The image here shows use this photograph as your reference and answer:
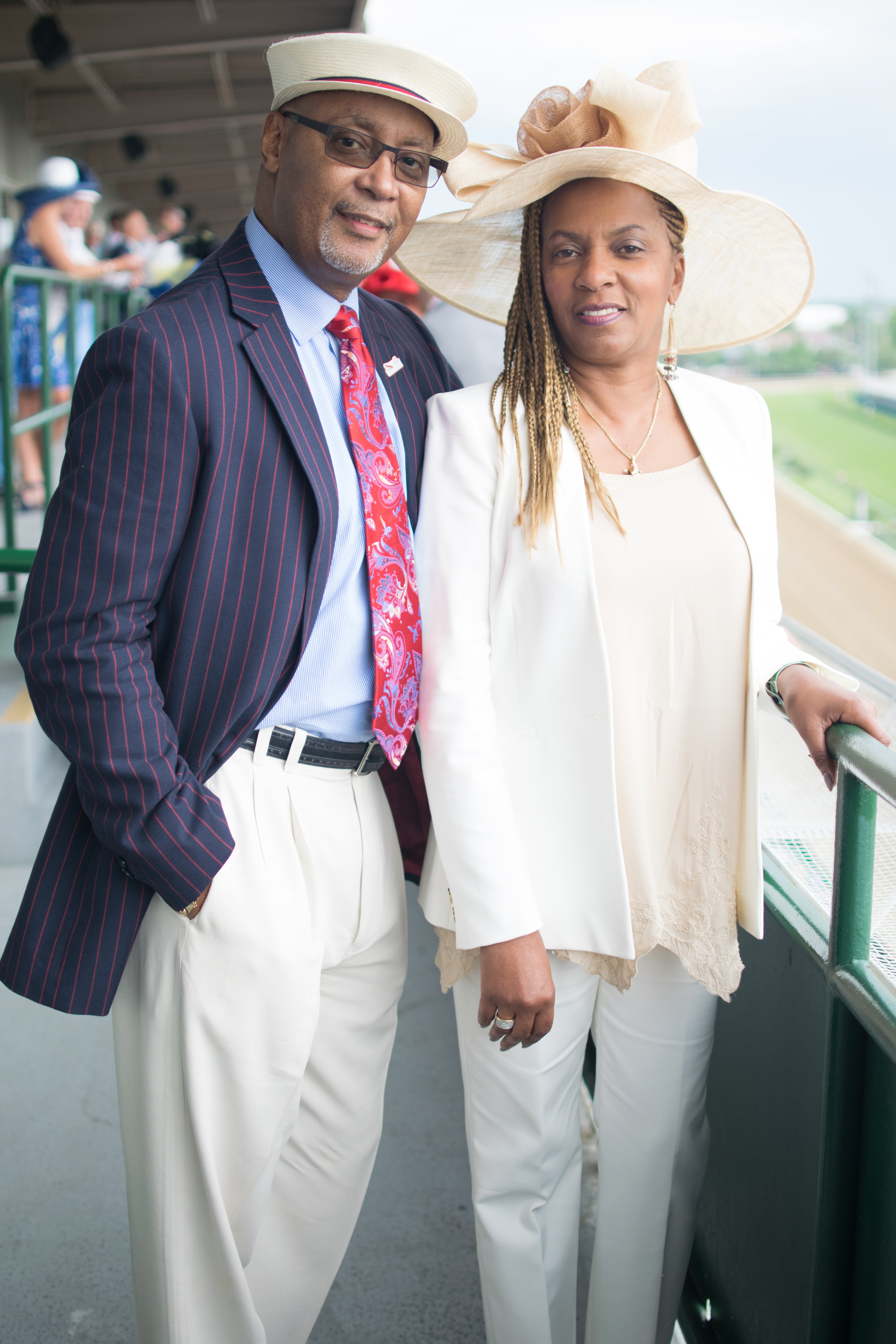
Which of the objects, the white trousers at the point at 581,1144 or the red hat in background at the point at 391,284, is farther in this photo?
the red hat in background at the point at 391,284

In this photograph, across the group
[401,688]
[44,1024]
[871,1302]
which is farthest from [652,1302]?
[44,1024]

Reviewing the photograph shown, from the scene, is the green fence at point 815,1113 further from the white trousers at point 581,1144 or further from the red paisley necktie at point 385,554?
the red paisley necktie at point 385,554

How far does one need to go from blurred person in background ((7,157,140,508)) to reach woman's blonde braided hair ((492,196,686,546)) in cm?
324

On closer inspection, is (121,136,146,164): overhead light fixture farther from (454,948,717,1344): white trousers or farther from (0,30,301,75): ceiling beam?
(454,948,717,1344): white trousers

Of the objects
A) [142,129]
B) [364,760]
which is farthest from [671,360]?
[142,129]

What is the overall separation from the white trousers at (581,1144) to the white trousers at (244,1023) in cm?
18

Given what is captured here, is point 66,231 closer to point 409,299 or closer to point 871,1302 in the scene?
point 409,299

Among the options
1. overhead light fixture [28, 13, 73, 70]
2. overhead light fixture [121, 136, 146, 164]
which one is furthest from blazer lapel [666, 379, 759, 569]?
overhead light fixture [121, 136, 146, 164]

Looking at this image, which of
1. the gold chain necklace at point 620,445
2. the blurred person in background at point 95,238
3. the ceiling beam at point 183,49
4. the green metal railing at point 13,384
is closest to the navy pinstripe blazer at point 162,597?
the gold chain necklace at point 620,445

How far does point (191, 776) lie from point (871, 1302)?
97 cm

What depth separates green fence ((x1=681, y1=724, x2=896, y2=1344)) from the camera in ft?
3.92

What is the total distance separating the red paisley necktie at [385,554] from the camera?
1.31 metres

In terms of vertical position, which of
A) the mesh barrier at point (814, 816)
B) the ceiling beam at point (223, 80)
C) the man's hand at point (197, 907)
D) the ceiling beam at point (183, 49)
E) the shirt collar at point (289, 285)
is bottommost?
the mesh barrier at point (814, 816)

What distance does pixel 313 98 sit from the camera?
1262 mm
